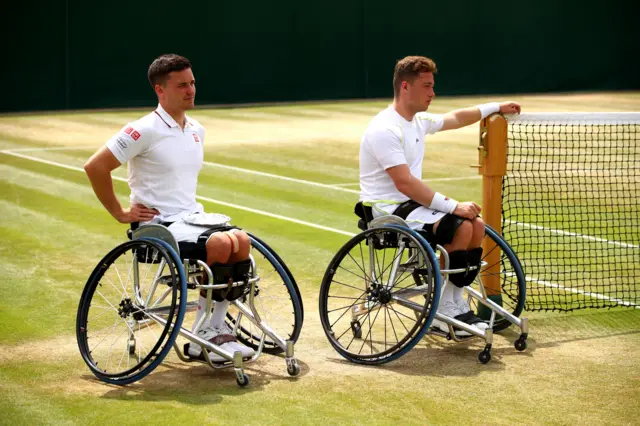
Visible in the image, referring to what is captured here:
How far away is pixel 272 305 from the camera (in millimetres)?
7898

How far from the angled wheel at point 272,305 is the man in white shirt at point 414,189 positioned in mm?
829

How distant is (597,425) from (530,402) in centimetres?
43

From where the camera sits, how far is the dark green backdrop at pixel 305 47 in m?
26.0

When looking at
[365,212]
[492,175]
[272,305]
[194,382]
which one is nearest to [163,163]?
[194,382]

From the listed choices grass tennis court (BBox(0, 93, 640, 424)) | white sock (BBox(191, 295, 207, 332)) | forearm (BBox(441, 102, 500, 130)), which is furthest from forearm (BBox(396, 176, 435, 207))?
white sock (BBox(191, 295, 207, 332))

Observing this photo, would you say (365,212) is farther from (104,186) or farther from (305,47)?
(305,47)

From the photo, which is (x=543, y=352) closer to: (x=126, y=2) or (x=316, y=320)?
(x=316, y=320)

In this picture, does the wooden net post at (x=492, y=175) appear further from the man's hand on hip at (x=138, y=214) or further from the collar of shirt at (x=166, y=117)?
the man's hand on hip at (x=138, y=214)

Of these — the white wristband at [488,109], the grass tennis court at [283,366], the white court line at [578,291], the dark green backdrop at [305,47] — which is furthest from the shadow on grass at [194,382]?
the dark green backdrop at [305,47]

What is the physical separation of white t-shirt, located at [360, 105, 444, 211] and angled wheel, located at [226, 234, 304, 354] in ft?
2.58

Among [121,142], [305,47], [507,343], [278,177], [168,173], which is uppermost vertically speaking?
[305,47]

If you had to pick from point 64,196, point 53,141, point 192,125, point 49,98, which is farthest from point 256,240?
point 49,98

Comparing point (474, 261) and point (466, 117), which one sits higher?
point (466, 117)

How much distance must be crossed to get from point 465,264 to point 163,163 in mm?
1820
